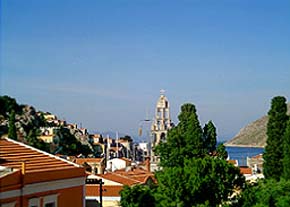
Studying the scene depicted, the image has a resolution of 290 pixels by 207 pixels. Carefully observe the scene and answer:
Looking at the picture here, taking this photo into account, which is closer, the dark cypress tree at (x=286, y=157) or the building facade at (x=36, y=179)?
the building facade at (x=36, y=179)

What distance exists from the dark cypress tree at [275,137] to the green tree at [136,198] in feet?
22.5

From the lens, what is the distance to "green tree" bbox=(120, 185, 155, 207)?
15.3m

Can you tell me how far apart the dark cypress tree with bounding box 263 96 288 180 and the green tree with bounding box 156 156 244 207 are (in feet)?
16.7

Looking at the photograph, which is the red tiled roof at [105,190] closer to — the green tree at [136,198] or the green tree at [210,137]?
the green tree at [210,137]

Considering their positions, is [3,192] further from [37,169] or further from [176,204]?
[176,204]

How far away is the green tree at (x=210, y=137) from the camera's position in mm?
21469

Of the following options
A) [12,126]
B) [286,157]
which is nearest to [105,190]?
[286,157]

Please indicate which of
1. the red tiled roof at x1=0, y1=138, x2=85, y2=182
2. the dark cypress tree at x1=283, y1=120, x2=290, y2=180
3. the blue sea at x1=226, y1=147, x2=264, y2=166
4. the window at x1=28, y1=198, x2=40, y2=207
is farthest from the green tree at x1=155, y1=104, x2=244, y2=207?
the blue sea at x1=226, y1=147, x2=264, y2=166

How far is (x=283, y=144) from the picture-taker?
2058cm

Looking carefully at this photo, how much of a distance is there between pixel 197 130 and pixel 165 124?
2275cm

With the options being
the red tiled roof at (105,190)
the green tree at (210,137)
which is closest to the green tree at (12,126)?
the red tiled roof at (105,190)

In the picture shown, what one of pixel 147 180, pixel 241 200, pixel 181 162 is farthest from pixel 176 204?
pixel 147 180

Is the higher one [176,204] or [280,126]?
[280,126]

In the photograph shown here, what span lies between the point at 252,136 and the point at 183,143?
132m
